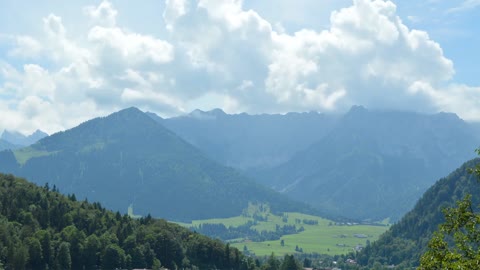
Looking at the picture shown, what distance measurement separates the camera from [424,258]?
52312 mm

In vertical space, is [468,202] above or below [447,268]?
above

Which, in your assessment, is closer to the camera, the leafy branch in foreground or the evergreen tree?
the leafy branch in foreground

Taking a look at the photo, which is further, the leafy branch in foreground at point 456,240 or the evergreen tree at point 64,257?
the evergreen tree at point 64,257

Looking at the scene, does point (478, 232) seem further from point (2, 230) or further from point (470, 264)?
point (2, 230)

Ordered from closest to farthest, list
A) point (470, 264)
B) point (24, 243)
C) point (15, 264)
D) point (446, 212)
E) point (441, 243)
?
point (470, 264) < point (441, 243) < point (446, 212) < point (15, 264) < point (24, 243)

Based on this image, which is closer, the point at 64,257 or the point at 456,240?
the point at 456,240

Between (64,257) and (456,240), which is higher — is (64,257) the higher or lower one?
the higher one

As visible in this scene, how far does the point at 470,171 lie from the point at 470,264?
38.6 feet

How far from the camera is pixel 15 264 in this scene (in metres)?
183

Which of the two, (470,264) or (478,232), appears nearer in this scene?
(470,264)

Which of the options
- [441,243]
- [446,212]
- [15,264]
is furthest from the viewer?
[15,264]

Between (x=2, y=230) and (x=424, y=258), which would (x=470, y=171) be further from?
(x=2, y=230)

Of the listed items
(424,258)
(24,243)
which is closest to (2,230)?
(24,243)

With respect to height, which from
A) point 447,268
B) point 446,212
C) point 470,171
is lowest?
point 447,268
